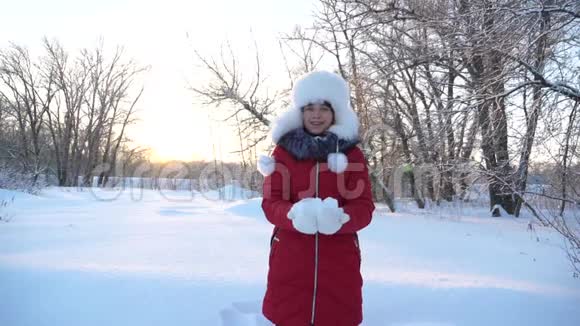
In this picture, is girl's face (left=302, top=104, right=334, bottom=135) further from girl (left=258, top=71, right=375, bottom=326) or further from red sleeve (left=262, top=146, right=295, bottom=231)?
red sleeve (left=262, top=146, right=295, bottom=231)

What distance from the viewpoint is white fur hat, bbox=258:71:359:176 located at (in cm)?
202

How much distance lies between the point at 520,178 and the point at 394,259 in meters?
2.56

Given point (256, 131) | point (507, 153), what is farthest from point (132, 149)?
point (507, 153)

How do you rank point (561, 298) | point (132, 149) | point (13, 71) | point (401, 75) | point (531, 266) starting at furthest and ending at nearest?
point (132, 149) < point (13, 71) < point (401, 75) < point (531, 266) < point (561, 298)

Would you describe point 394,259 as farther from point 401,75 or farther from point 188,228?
point 401,75

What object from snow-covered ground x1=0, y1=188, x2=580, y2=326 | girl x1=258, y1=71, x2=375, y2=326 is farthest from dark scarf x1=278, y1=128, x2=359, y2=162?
snow-covered ground x1=0, y1=188, x2=580, y2=326

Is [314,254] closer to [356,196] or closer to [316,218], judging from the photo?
[316,218]

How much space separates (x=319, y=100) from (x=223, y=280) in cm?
179

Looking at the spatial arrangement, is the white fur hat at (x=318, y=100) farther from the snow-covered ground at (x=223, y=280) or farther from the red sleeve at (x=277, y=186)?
the snow-covered ground at (x=223, y=280)

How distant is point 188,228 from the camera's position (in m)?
6.15

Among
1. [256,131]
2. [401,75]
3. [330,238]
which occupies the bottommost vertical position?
[330,238]

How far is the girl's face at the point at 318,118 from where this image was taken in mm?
2078

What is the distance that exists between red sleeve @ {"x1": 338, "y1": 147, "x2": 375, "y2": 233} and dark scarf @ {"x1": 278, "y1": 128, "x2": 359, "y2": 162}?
0.07 m

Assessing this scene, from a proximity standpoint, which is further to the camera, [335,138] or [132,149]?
[132,149]
